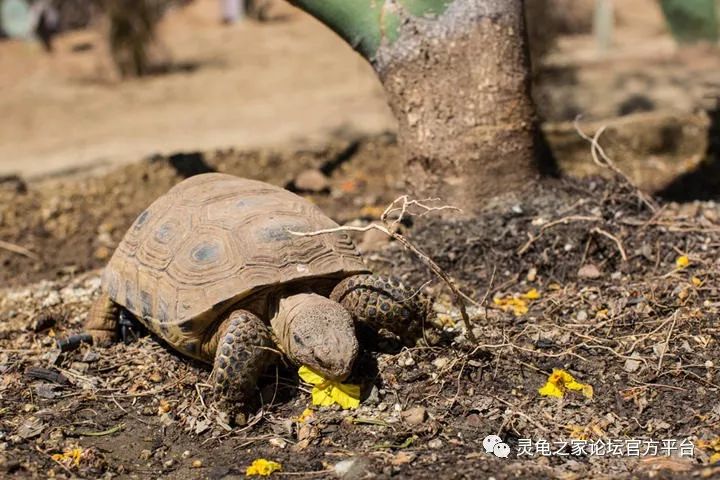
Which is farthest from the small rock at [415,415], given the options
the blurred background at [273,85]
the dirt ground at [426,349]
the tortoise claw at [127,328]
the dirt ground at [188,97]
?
the dirt ground at [188,97]

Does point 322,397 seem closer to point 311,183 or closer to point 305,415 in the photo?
point 305,415

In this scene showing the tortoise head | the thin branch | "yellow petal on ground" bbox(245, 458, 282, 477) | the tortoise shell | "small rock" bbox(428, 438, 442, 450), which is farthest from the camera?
the thin branch

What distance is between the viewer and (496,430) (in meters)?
3.09

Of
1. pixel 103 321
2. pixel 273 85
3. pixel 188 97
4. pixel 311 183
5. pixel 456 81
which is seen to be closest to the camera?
pixel 103 321

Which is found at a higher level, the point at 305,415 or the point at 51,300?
the point at 305,415

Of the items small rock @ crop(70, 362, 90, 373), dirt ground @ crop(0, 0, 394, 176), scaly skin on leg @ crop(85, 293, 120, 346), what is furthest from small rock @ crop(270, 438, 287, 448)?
dirt ground @ crop(0, 0, 394, 176)

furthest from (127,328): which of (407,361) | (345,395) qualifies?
(407,361)

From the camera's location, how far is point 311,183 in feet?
19.1

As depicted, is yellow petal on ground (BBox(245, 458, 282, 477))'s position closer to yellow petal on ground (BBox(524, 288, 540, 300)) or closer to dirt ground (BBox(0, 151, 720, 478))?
dirt ground (BBox(0, 151, 720, 478))

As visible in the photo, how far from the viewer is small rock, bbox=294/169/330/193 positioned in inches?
229

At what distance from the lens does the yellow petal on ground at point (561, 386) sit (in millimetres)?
3258

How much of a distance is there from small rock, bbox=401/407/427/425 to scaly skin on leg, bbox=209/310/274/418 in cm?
54

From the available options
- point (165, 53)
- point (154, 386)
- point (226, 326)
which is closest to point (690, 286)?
point (226, 326)

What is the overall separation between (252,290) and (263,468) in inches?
26.3
